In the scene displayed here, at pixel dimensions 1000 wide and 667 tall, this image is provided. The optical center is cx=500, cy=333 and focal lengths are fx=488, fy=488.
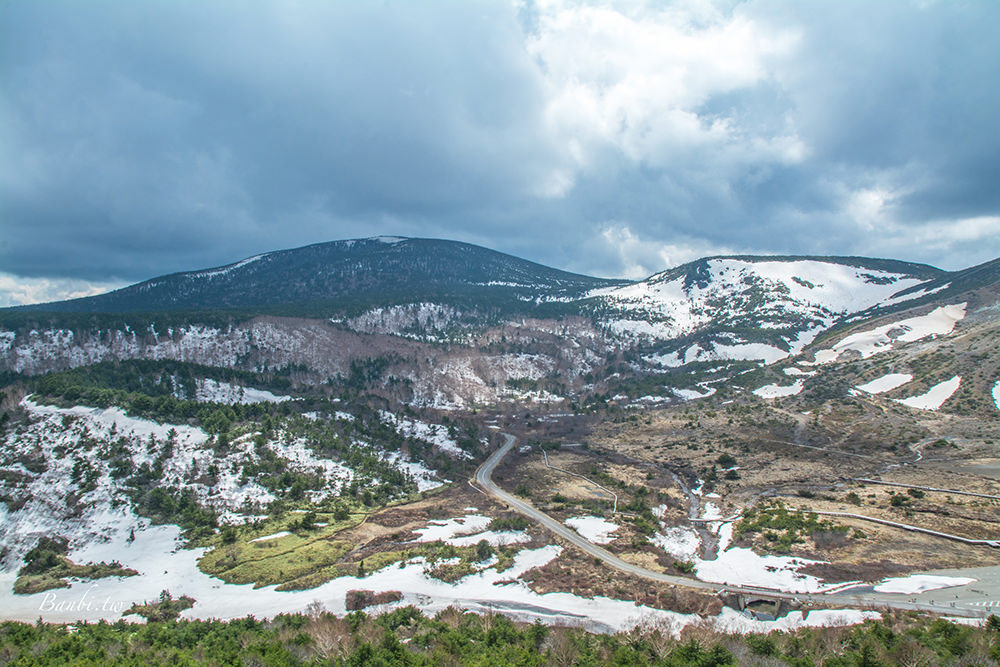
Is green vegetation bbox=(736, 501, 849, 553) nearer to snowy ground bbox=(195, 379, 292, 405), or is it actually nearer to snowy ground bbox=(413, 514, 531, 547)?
snowy ground bbox=(413, 514, 531, 547)

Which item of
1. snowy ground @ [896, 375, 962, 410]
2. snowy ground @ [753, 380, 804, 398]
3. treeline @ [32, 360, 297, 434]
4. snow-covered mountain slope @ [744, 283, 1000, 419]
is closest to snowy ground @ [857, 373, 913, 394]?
snow-covered mountain slope @ [744, 283, 1000, 419]

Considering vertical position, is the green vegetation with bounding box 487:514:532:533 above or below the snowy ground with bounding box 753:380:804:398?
below

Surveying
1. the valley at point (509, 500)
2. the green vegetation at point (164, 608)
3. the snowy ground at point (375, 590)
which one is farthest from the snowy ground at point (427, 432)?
the green vegetation at point (164, 608)

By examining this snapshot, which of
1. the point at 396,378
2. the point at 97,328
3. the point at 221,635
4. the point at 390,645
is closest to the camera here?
the point at 390,645

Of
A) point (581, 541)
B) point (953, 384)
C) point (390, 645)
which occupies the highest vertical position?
point (953, 384)

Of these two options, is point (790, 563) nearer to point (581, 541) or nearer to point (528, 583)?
point (581, 541)

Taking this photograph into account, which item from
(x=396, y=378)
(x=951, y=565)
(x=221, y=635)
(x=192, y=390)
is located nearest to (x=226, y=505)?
(x=221, y=635)
